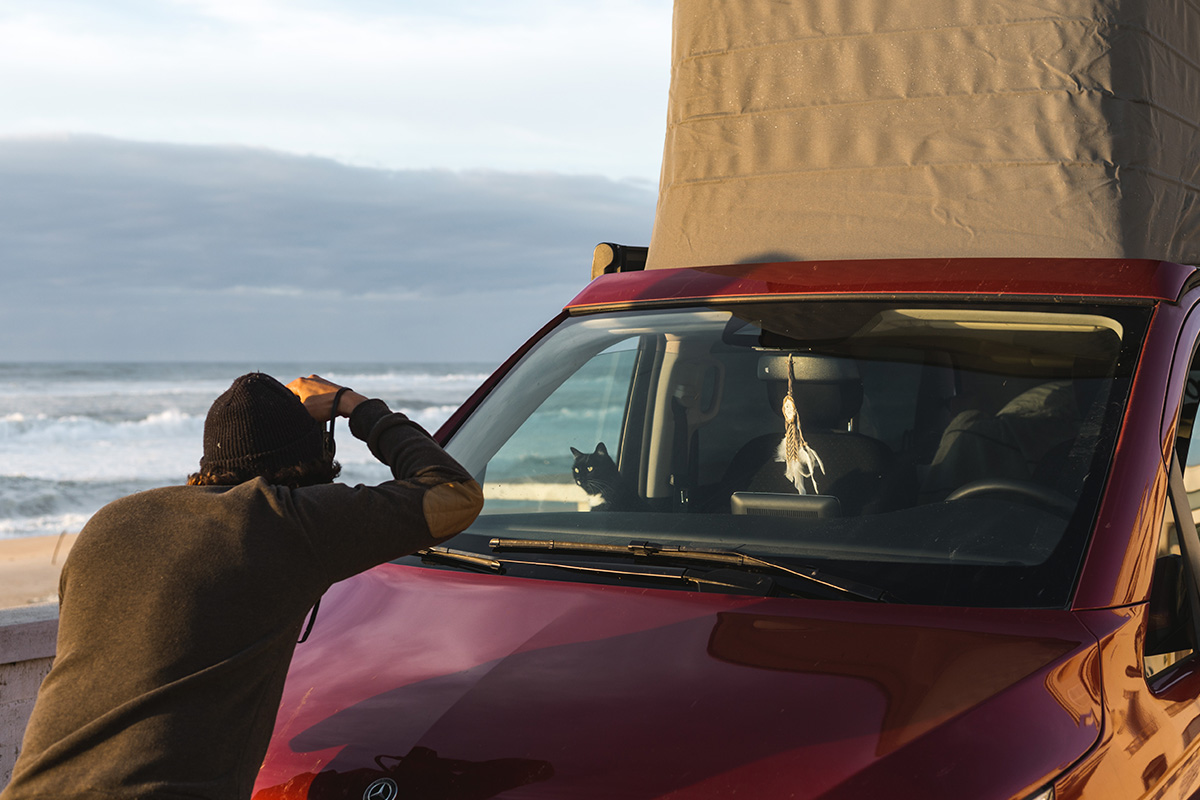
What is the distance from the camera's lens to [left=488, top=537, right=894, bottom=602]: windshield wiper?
85.7 inches

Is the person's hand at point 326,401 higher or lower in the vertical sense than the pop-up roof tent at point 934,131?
lower

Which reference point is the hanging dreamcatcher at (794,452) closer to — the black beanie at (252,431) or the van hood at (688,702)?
the van hood at (688,702)

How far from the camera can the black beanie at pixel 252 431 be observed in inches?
76.5

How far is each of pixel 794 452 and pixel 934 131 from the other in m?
1.12

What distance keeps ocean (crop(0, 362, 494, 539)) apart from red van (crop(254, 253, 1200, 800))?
26.6 ft

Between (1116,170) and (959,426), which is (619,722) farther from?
(1116,170)

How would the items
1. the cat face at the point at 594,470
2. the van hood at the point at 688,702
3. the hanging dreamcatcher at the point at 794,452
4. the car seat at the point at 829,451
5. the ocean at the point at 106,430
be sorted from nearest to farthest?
the van hood at the point at 688,702 → the car seat at the point at 829,451 → the hanging dreamcatcher at the point at 794,452 → the cat face at the point at 594,470 → the ocean at the point at 106,430

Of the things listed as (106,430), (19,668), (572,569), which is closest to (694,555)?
(572,569)

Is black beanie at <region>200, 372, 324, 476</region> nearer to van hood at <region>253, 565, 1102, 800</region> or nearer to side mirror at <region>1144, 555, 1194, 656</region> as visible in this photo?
van hood at <region>253, 565, 1102, 800</region>

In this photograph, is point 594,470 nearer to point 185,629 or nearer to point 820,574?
point 820,574

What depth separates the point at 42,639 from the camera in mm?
4059

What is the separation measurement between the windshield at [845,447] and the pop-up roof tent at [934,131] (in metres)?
0.50

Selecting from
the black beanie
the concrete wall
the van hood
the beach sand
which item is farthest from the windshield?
the beach sand

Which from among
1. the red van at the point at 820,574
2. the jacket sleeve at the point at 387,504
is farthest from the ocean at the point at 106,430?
the jacket sleeve at the point at 387,504
